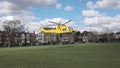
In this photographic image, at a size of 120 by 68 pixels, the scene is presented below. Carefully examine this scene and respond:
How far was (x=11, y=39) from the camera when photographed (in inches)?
4877

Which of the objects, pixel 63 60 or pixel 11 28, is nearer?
pixel 63 60

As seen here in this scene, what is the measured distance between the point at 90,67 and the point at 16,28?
109m

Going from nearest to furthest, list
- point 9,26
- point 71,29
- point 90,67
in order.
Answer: point 90,67 → point 71,29 → point 9,26

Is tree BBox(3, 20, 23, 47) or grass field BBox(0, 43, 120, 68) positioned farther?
tree BBox(3, 20, 23, 47)

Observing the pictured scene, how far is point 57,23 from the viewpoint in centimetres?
9400

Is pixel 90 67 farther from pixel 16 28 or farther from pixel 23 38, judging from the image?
pixel 23 38

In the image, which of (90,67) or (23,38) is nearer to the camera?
(90,67)

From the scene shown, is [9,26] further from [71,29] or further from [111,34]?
[111,34]

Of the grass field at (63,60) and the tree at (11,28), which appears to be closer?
the grass field at (63,60)

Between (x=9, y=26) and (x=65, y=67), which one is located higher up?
(x=9, y=26)

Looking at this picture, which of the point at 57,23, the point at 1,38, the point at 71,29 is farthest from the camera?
the point at 1,38

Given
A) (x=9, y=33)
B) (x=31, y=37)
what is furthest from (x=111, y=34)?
(x=9, y=33)

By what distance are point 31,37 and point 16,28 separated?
218 ft

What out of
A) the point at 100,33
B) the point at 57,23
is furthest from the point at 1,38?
the point at 57,23
